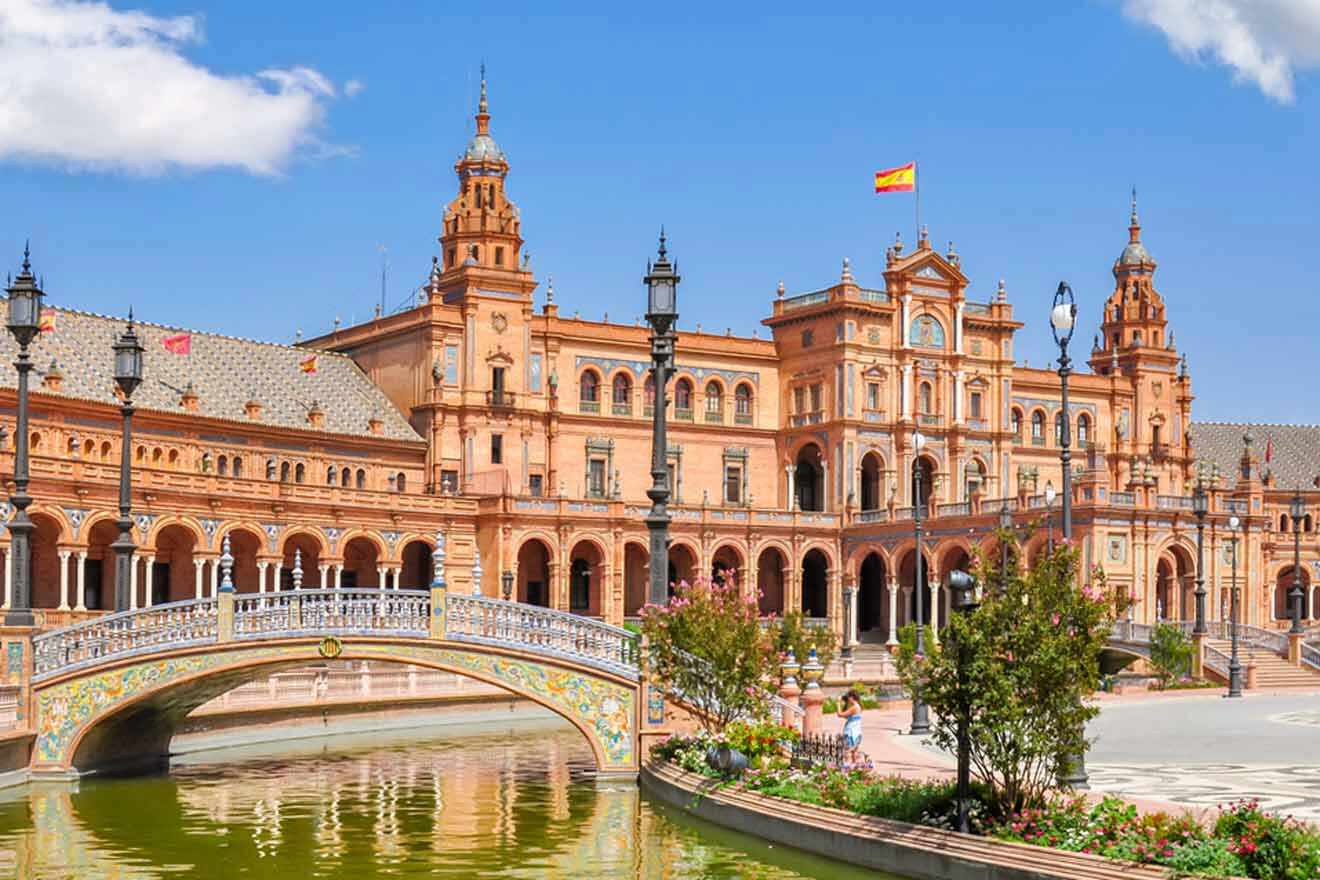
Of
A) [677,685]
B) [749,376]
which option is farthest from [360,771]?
[749,376]

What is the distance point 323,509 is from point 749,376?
1010 inches

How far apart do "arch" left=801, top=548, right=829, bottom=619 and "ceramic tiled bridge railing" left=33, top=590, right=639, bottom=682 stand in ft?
186

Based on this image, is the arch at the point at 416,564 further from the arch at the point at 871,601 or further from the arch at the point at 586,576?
the arch at the point at 871,601

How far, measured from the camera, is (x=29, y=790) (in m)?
30.6

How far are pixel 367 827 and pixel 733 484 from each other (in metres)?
59.7

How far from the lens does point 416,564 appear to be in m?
77.2

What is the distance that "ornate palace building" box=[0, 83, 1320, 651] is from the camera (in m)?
66.0

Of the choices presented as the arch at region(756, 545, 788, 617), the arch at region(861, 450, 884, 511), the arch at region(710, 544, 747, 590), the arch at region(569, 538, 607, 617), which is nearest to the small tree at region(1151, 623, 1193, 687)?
the arch at region(710, 544, 747, 590)

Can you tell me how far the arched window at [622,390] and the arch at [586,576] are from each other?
760 cm

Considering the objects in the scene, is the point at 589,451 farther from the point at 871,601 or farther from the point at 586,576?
the point at 871,601

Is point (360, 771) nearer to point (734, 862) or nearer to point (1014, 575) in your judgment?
point (734, 862)

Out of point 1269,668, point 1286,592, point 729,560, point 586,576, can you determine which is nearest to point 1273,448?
point 1286,592

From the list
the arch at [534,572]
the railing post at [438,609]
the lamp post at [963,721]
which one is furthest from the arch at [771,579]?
the lamp post at [963,721]

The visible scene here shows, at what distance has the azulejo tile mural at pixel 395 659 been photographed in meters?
30.9
